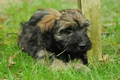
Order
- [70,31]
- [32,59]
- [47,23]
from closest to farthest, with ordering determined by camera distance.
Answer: [70,31], [47,23], [32,59]

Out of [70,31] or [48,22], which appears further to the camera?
[48,22]

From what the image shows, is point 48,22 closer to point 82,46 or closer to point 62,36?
point 62,36

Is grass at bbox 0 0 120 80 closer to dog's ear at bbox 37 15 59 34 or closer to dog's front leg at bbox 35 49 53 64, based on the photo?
dog's front leg at bbox 35 49 53 64

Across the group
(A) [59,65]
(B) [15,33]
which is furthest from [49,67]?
(B) [15,33]

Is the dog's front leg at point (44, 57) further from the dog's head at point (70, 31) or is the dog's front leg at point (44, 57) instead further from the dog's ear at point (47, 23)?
the dog's ear at point (47, 23)

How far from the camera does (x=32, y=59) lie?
5246 mm

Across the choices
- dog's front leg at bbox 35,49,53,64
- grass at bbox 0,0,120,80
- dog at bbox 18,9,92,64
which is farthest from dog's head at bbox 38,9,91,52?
grass at bbox 0,0,120,80

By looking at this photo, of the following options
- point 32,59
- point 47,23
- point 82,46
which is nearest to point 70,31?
point 82,46

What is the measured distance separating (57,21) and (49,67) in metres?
0.82

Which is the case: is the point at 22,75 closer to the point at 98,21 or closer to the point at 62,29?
the point at 62,29

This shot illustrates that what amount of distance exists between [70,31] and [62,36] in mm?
167

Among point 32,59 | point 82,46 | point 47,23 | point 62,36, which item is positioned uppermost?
point 47,23

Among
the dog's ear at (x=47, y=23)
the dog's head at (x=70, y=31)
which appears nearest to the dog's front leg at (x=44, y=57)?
the dog's head at (x=70, y=31)

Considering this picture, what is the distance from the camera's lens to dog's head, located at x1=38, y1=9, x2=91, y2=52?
460cm
